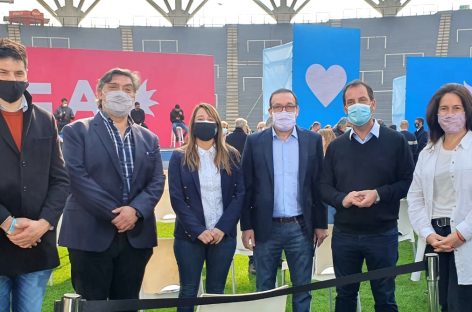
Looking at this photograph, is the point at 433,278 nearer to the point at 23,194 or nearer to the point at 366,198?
the point at 366,198

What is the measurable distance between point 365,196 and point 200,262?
1.12 m

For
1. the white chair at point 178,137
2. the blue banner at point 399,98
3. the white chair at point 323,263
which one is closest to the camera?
the white chair at point 323,263

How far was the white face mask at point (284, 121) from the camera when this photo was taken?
3.04m

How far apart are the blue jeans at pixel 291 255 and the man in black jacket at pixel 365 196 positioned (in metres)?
0.20

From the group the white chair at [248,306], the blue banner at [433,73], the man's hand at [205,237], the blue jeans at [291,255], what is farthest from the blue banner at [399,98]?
the white chair at [248,306]

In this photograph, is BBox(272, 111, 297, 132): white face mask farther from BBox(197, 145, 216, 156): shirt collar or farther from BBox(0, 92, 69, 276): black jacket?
BBox(0, 92, 69, 276): black jacket

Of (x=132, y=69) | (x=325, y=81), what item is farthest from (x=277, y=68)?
(x=132, y=69)

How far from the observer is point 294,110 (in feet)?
10.2

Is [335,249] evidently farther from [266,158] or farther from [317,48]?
[317,48]

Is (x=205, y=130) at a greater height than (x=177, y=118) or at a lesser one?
greater

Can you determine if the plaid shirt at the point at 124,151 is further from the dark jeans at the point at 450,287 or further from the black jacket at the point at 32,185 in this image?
the dark jeans at the point at 450,287

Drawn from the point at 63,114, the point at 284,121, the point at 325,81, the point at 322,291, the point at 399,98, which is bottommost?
the point at 322,291

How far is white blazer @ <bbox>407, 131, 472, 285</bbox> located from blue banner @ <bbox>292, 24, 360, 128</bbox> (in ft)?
15.5

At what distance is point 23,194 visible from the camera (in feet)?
7.30
